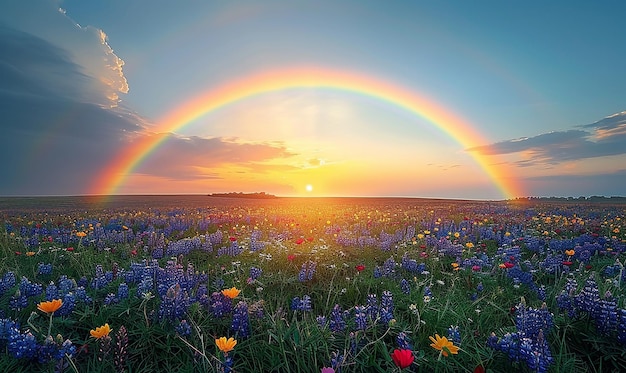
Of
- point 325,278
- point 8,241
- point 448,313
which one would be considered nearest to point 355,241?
point 325,278

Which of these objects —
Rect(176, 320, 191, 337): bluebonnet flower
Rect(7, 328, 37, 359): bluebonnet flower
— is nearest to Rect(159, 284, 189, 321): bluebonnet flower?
Rect(176, 320, 191, 337): bluebonnet flower

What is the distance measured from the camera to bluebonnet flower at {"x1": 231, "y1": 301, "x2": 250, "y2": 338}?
3.46m

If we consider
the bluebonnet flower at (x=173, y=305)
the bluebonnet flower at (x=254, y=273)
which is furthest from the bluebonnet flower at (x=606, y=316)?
the bluebonnet flower at (x=254, y=273)

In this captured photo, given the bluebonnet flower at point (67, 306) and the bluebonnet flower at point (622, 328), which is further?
the bluebonnet flower at point (67, 306)

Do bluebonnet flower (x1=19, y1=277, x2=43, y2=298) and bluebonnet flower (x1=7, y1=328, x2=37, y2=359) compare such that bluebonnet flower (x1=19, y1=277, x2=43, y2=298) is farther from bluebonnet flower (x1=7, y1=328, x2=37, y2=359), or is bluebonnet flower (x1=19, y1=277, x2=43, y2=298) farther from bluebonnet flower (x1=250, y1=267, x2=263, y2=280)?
bluebonnet flower (x1=250, y1=267, x2=263, y2=280)

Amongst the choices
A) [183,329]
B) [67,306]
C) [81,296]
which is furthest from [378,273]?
[67,306]

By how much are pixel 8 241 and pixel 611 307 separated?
11459 millimetres

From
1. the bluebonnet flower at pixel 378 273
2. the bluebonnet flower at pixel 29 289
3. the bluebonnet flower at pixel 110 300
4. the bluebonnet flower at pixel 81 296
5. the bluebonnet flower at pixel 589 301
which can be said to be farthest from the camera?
the bluebonnet flower at pixel 378 273

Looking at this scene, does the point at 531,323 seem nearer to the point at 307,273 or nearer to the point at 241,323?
the point at 241,323

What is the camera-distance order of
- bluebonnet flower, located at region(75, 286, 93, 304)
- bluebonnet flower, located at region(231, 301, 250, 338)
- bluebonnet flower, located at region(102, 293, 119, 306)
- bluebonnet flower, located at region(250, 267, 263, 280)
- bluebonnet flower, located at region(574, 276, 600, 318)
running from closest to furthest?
bluebonnet flower, located at region(574, 276, 600, 318) < bluebonnet flower, located at region(231, 301, 250, 338) < bluebonnet flower, located at region(102, 293, 119, 306) < bluebonnet flower, located at region(75, 286, 93, 304) < bluebonnet flower, located at region(250, 267, 263, 280)

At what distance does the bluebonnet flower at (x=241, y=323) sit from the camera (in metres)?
3.46

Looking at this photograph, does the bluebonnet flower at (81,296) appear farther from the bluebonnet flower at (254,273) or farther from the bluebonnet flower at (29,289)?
the bluebonnet flower at (254,273)

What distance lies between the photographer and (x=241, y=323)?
3.48 meters

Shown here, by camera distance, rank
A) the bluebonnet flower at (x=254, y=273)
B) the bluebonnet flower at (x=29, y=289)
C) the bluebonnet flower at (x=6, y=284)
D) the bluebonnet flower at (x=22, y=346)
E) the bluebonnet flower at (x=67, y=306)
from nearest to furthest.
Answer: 1. the bluebonnet flower at (x=22, y=346)
2. the bluebonnet flower at (x=67, y=306)
3. the bluebonnet flower at (x=29, y=289)
4. the bluebonnet flower at (x=6, y=284)
5. the bluebonnet flower at (x=254, y=273)
